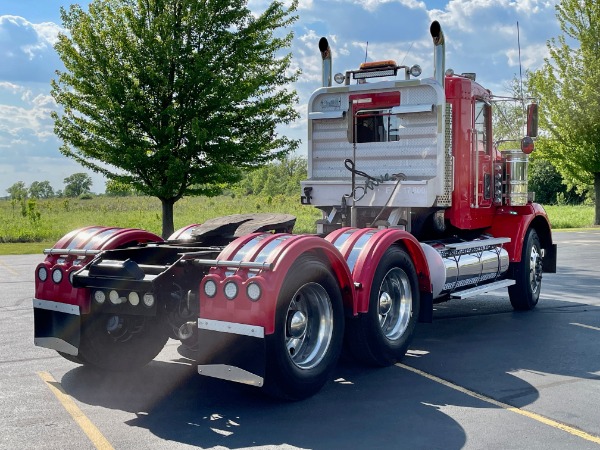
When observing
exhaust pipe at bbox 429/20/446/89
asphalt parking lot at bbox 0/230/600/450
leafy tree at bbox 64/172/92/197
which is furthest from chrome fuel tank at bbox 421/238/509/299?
leafy tree at bbox 64/172/92/197

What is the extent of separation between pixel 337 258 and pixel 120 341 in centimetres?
221

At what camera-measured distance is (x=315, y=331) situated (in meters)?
5.84

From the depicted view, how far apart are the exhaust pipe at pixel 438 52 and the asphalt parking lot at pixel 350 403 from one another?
306 cm

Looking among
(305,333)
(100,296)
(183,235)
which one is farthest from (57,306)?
(305,333)

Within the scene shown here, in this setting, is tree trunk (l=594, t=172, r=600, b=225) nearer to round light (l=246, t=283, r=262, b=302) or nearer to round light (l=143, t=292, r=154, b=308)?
round light (l=143, t=292, r=154, b=308)

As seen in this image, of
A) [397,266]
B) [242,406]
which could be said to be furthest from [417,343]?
[242,406]

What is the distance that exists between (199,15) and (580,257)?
11232mm

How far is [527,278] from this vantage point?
32.2 ft

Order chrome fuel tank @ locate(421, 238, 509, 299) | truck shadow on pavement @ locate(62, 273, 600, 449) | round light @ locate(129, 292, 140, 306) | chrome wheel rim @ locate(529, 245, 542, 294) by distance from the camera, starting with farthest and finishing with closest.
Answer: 1. chrome wheel rim @ locate(529, 245, 542, 294)
2. chrome fuel tank @ locate(421, 238, 509, 299)
3. round light @ locate(129, 292, 140, 306)
4. truck shadow on pavement @ locate(62, 273, 600, 449)

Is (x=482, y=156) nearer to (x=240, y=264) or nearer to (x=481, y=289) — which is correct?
(x=481, y=289)

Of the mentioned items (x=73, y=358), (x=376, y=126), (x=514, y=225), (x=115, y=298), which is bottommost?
(x=73, y=358)

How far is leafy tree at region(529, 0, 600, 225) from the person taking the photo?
29.8 m

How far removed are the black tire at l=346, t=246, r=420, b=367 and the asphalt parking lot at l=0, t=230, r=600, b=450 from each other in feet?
0.60

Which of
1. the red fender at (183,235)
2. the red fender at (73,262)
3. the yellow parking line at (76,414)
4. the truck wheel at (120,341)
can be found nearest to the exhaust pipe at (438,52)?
the red fender at (183,235)
